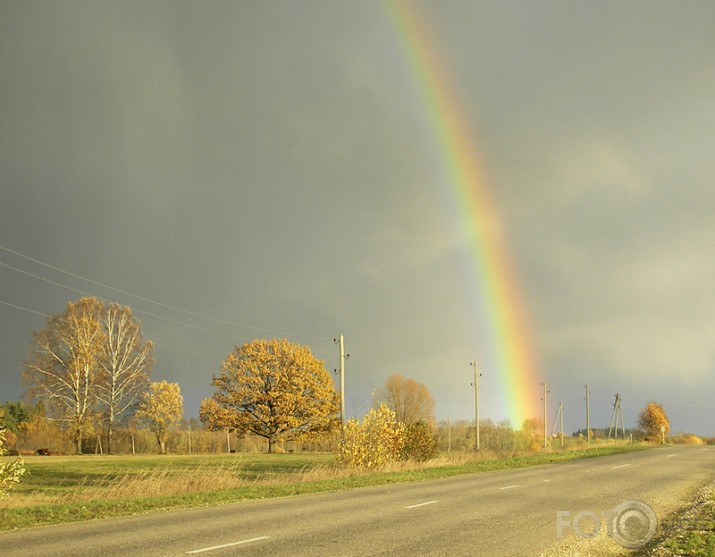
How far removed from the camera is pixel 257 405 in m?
75.3

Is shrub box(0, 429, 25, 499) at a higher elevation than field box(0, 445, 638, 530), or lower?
higher

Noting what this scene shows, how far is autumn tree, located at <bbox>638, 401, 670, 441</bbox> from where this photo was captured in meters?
102

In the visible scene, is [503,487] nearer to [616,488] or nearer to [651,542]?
[616,488]

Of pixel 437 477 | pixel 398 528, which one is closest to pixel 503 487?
pixel 437 477

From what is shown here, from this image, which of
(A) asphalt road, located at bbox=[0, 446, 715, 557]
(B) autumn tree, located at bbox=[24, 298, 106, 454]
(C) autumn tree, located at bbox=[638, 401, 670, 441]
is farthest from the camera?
(C) autumn tree, located at bbox=[638, 401, 670, 441]

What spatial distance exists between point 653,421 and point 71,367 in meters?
90.2

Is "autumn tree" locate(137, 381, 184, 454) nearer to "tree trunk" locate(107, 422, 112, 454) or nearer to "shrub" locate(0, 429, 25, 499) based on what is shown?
"tree trunk" locate(107, 422, 112, 454)

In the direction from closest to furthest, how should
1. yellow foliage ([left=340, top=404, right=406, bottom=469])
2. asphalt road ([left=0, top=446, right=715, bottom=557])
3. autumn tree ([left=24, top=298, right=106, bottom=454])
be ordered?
asphalt road ([left=0, top=446, right=715, bottom=557]) → yellow foliage ([left=340, top=404, right=406, bottom=469]) → autumn tree ([left=24, top=298, right=106, bottom=454])

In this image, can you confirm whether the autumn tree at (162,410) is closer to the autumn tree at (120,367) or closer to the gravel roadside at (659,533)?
the autumn tree at (120,367)

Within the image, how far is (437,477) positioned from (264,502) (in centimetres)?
1379

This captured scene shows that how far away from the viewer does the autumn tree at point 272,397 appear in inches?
2921

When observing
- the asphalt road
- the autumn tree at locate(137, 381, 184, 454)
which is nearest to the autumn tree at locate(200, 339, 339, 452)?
the autumn tree at locate(137, 381, 184, 454)

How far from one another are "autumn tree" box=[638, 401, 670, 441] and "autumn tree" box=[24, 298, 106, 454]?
8382 cm

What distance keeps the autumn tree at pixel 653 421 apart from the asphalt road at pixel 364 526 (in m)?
86.8
